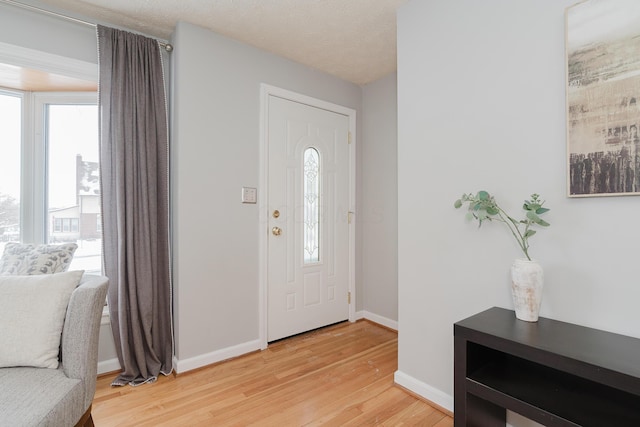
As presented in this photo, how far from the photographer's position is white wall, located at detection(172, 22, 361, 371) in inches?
87.4

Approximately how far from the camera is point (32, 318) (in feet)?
4.37

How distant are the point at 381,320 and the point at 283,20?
2.70 meters

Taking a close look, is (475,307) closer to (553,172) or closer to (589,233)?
(589,233)

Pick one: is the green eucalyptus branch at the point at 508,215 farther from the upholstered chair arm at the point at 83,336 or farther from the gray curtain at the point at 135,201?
the gray curtain at the point at 135,201

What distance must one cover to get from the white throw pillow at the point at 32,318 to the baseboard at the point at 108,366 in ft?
3.24

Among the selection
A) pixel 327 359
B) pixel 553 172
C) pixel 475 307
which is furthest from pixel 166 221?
pixel 553 172

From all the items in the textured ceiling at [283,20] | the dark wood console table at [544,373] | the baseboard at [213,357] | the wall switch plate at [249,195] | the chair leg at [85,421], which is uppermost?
the textured ceiling at [283,20]

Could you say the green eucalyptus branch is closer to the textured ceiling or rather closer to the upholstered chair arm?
the textured ceiling

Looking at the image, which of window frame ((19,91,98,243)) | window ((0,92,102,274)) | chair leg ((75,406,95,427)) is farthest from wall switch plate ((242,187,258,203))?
chair leg ((75,406,95,427))

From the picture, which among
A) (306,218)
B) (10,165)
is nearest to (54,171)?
(10,165)

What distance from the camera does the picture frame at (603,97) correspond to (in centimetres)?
120

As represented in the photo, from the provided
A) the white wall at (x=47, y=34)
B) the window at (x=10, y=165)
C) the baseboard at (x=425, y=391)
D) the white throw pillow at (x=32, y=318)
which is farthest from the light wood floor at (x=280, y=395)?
the white wall at (x=47, y=34)

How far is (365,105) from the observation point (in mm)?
3285

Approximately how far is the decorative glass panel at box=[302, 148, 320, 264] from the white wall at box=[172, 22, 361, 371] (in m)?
0.48
